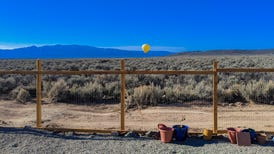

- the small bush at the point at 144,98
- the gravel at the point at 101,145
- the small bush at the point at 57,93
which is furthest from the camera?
the small bush at the point at 57,93

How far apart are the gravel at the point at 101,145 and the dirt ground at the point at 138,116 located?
178cm

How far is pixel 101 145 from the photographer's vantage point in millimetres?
8242

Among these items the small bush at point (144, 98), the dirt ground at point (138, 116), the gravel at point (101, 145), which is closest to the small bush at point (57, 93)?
the dirt ground at point (138, 116)

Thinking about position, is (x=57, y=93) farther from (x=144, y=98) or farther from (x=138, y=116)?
(x=138, y=116)

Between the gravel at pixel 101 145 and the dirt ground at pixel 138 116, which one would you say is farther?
the dirt ground at pixel 138 116

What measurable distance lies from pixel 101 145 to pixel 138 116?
410 centimetres

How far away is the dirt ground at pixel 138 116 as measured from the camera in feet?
36.0

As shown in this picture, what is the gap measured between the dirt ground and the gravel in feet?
5.83

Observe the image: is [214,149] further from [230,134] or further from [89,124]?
[89,124]

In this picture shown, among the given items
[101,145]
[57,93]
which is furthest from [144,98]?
[101,145]

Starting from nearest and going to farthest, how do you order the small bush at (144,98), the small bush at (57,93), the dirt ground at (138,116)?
1. the dirt ground at (138,116)
2. the small bush at (144,98)
3. the small bush at (57,93)

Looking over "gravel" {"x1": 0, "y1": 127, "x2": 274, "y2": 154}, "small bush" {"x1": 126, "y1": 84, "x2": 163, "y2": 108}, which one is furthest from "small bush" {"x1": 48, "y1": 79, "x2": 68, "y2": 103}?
"gravel" {"x1": 0, "y1": 127, "x2": 274, "y2": 154}

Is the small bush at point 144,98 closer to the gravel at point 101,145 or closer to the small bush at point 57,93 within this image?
the small bush at point 57,93

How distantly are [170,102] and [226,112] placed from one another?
96.4 inches
